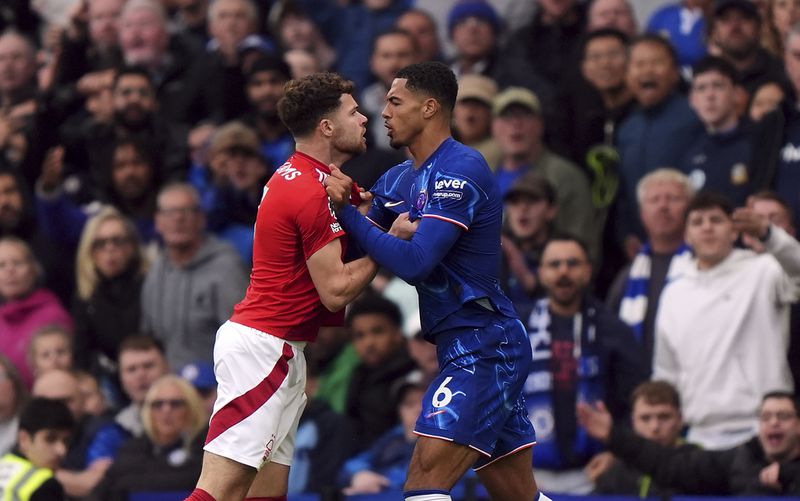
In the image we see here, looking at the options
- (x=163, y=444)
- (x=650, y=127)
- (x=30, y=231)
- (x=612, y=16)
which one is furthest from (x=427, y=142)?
(x=30, y=231)

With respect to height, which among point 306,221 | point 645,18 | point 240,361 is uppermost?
point 645,18

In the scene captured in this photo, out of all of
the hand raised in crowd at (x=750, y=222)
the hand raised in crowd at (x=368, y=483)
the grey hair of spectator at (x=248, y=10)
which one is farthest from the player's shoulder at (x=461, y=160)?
the grey hair of spectator at (x=248, y=10)

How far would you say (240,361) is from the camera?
7930 mm

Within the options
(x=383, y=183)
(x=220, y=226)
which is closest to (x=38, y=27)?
(x=220, y=226)

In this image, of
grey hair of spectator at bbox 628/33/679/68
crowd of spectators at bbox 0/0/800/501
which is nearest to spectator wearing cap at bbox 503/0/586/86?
crowd of spectators at bbox 0/0/800/501

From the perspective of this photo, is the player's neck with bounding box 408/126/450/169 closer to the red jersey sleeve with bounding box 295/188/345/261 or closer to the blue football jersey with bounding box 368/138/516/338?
the blue football jersey with bounding box 368/138/516/338

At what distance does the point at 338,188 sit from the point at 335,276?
40 cm

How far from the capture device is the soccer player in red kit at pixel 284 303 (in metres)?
7.85

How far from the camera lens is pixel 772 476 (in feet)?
32.0

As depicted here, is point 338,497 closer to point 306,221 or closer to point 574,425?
point 574,425

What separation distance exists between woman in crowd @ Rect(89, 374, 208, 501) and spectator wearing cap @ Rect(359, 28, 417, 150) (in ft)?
8.90

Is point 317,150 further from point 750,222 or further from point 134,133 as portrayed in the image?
point 134,133

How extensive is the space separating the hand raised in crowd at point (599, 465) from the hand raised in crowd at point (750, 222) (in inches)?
61.2

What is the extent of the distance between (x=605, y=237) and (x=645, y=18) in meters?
3.13
